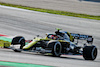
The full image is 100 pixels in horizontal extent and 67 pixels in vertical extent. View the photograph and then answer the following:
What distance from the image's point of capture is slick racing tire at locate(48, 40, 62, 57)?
39.3 feet

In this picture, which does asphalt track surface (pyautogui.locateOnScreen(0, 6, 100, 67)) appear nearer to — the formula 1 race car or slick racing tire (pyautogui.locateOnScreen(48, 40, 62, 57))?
the formula 1 race car

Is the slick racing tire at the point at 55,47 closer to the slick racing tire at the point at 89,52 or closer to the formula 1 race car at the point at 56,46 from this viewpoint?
the formula 1 race car at the point at 56,46

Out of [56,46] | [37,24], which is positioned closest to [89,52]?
[56,46]

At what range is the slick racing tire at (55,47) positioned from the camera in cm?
1198

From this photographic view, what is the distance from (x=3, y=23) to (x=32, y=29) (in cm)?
337

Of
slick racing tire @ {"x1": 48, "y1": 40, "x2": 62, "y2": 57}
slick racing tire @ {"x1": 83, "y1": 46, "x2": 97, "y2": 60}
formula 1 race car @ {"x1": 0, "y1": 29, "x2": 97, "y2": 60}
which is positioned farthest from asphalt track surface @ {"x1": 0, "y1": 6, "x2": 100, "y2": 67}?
slick racing tire @ {"x1": 48, "y1": 40, "x2": 62, "y2": 57}

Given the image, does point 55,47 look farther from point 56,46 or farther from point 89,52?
point 89,52

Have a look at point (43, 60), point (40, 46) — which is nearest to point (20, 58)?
point (43, 60)

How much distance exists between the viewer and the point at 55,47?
12.0 meters

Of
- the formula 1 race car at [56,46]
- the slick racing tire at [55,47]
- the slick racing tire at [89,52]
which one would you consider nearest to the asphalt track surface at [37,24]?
the formula 1 race car at [56,46]

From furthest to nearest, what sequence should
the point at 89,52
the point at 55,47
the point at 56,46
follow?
1. the point at 89,52
2. the point at 56,46
3. the point at 55,47

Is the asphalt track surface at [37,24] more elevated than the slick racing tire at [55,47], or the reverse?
the asphalt track surface at [37,24]

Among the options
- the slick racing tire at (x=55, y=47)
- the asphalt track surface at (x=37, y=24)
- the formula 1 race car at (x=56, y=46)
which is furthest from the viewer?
the asphalt track surface at (x=37, y=24)

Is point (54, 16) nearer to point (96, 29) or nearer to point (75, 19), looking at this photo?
point (75, 19)
